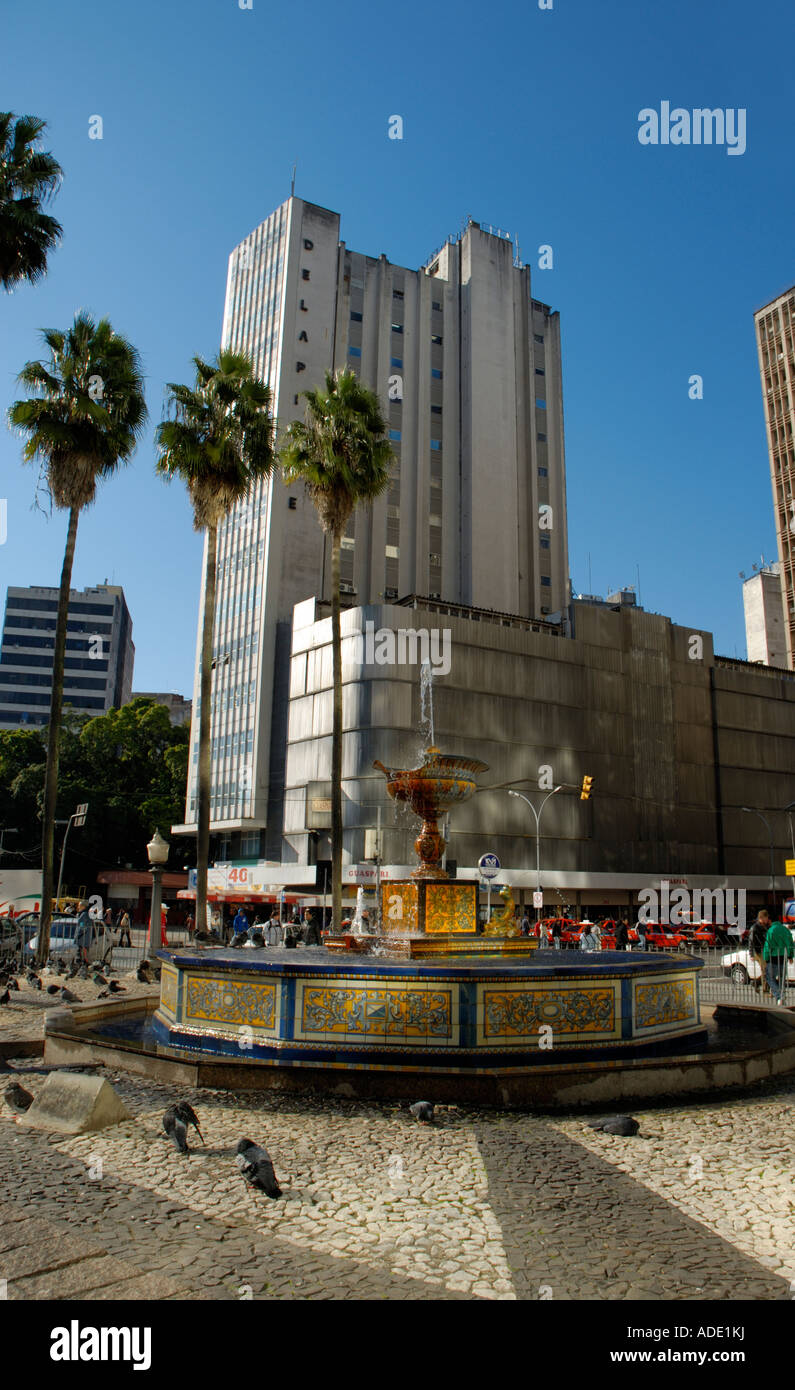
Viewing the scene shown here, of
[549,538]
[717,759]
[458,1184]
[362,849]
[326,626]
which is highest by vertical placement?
[549,538]

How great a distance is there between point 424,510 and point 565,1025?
64607 mm

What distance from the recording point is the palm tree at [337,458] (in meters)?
24.9

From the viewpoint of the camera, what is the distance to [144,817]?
64250 millimetres

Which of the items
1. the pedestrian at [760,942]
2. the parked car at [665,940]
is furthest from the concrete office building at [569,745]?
the pedestrian at [760,942]

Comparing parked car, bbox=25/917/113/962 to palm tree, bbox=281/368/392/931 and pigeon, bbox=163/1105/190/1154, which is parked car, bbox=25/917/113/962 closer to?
palm tree, bbox=281/368/392/931

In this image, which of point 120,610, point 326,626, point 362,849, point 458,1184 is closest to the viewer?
point 458,1184

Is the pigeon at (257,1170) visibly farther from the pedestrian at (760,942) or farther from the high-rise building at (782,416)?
the high-rise building at (782,416)

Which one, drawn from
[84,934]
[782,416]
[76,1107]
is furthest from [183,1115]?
[782,416]

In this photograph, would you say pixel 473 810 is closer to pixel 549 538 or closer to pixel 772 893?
pixel 772 893

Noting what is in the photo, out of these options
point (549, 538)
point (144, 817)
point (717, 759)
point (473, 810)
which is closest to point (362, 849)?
point (473, 810)

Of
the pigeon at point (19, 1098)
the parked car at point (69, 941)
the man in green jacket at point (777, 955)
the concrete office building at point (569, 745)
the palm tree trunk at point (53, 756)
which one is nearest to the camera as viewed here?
the pigeon at point (19, 1098)

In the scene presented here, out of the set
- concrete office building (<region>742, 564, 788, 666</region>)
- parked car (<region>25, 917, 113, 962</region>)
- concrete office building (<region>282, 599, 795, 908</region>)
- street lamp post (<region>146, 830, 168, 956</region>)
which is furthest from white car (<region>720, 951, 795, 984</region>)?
concrete office building (<region>742, 564, 788, 666</region>)

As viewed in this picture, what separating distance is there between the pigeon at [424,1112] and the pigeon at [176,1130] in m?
2.04

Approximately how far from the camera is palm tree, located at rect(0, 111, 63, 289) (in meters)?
19.2
